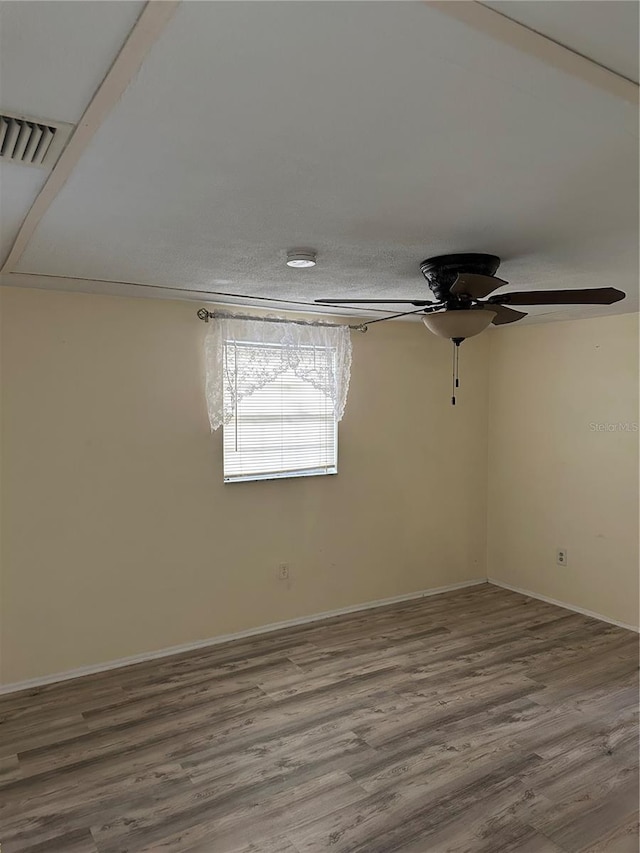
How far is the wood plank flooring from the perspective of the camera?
2309mm

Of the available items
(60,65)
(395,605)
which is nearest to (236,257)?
(60,65)

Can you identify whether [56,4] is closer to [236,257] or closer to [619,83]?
[619,83]

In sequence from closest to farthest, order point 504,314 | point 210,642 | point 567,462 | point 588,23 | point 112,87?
1. point 588,23
2. point 112,87
3. point 504,314
4. point 210,642
5. point 567,462

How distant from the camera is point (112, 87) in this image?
1.26 metres

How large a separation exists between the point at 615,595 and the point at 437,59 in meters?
4.26

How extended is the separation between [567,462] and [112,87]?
431 cm

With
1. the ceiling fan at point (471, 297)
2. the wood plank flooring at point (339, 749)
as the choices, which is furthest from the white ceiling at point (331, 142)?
the wood plank flooring at point (339, 749)

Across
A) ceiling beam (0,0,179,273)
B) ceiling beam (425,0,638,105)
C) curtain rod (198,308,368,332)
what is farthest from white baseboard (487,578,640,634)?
ceiling beam (0,0,179,273)

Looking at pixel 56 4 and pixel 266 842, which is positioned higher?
pixel 56 4

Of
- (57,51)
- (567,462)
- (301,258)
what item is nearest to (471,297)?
(301,258)

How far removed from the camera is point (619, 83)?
127cm

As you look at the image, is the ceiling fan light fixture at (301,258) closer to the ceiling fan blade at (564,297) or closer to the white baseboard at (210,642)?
the ceiling fan blade at (564,297)

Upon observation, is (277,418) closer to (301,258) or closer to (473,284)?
(301,258)

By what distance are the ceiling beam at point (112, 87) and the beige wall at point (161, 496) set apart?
5.48 feet
